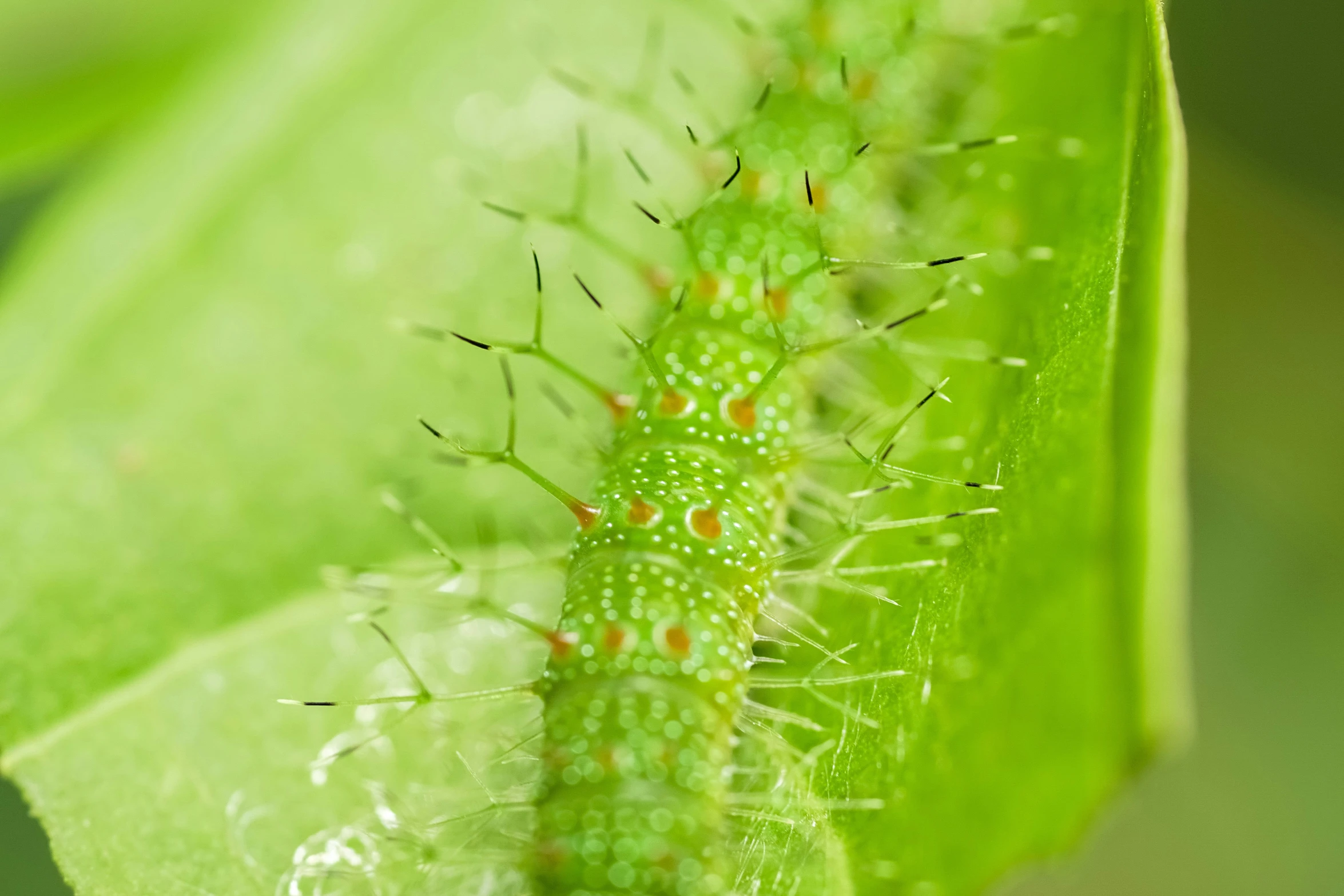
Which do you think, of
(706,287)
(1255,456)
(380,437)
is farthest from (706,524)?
(1255,456)

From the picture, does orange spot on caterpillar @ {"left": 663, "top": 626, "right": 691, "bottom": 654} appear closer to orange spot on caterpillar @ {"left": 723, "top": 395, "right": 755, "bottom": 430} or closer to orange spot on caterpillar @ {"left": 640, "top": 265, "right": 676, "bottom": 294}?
orange spot on caterpillar @ {"left": 723, "top": 395, "right": 755, "bottom": 430}

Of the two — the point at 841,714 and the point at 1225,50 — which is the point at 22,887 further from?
the point at 1225,50

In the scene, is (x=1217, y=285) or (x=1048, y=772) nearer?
(x=1048, y=772)

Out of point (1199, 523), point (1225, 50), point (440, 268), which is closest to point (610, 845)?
point (440, 268)

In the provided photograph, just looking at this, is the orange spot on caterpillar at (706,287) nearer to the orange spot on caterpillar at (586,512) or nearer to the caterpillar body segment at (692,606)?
the caterpillar body segment at (692,606)

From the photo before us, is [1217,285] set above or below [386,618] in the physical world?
above

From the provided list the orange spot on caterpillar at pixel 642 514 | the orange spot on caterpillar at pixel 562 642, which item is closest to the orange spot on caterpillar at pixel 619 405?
the orange spot on caterpillar at pixel 642 514

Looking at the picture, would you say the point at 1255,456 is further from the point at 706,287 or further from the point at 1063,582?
the point at 1063,582

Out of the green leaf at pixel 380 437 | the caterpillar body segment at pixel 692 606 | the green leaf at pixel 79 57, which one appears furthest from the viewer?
the green leaf at pixel 79 57
